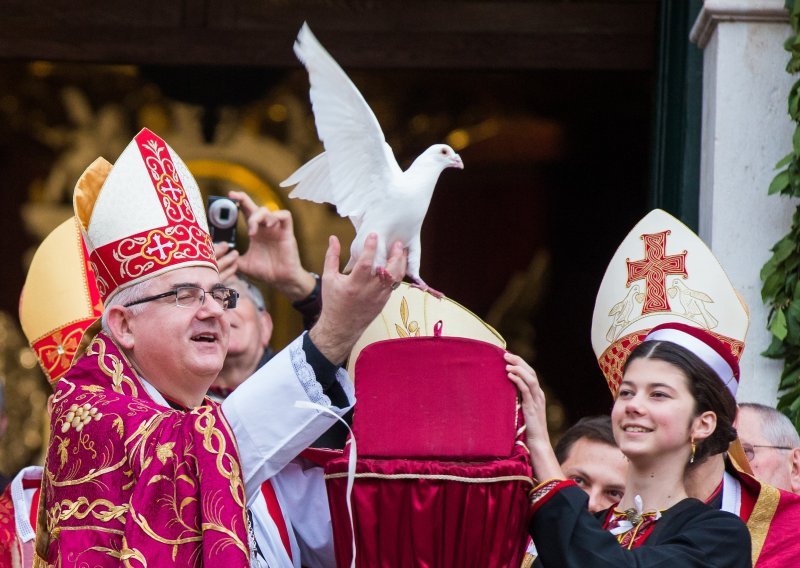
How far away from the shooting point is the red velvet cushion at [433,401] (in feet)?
9.50

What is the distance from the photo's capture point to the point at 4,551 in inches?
157

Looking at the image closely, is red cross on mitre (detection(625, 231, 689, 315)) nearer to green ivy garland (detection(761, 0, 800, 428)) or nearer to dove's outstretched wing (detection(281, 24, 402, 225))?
dove's outstretched wing (detection(281, 24, 402, 225))

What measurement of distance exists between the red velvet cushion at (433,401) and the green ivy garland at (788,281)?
2.49 metres

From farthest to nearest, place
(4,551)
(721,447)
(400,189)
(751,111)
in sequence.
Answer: (751,111)
(4,551)
(721,447)
(400,189)

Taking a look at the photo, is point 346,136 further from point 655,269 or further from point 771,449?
point 771,449

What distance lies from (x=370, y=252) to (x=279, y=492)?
0.90 metres

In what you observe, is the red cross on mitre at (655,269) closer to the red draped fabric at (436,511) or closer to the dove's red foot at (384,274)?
the red draped fabric at (436,511)

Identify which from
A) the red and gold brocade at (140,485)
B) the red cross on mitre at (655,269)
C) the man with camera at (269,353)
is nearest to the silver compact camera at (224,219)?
the man with camera at (269,353)

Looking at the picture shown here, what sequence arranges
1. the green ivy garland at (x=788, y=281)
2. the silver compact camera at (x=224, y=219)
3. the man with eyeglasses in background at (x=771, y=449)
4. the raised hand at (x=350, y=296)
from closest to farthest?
the raised hand at (x=350, y=296), the man with eyeglasses in background at (x=771, y=449), the silver compact camera at (x=224, y=219), the green ivy garland at (x=788, y=281)

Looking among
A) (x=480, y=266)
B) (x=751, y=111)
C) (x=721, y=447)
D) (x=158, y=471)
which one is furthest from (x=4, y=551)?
(x=480, y=266)

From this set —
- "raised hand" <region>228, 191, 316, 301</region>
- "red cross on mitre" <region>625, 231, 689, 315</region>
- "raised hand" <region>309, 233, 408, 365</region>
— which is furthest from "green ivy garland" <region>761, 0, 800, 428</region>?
"raised hand" <region>309, 233, 408, 365</region>

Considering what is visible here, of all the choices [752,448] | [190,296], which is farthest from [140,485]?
[752,448]

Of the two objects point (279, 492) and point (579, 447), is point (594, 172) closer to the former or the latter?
point (579, 447)

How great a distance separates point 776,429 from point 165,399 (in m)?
1.96
